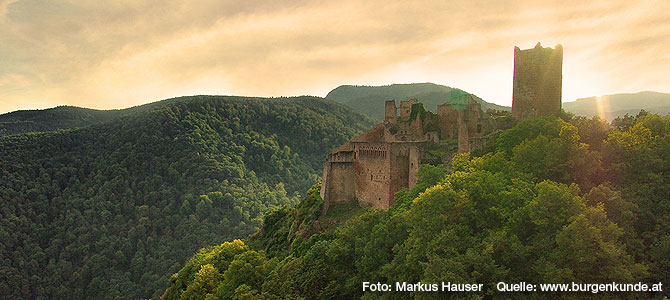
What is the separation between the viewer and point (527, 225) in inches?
629

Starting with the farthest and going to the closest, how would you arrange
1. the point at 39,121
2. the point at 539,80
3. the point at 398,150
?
the point at 39,121 → the point at 398,150 → the point at 539,80

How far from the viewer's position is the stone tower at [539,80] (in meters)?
29.9

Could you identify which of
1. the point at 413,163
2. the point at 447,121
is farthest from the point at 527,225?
the point at 447,121

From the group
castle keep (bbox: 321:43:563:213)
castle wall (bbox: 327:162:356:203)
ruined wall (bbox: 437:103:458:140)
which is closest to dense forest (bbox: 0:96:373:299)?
castle wall (bbox: 327:162:356:203)

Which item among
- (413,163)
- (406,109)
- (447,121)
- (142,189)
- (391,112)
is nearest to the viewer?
(413,163)

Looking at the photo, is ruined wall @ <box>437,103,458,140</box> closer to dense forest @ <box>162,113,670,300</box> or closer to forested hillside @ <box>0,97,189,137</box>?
dense forest @ <box>162,113,670,300</box>

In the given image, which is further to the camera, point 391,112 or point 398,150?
point 391,112

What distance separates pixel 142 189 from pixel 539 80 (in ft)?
365

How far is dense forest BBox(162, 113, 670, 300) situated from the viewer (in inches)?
547

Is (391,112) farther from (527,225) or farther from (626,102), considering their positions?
(626,102)

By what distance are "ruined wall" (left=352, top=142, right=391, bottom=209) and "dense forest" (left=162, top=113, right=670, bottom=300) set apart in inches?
218

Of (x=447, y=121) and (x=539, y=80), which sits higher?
(x=539, y=80)

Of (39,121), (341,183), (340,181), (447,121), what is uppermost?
(39,121)

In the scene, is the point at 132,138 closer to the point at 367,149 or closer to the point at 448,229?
the point at 367,149
